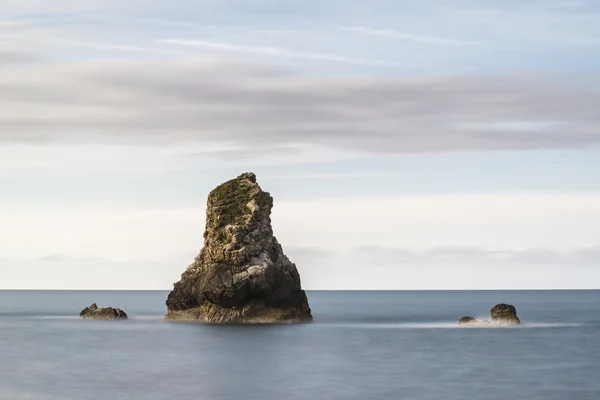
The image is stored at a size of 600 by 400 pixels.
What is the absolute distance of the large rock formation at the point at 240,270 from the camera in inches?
4537

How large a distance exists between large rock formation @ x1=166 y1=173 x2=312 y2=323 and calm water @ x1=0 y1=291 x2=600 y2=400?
132 inches

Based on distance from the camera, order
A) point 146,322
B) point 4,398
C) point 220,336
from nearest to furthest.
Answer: point 4,398
point 220,336
point 146,322

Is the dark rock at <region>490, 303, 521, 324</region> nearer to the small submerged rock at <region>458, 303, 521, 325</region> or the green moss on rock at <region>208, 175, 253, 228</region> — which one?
the small submerged rock at <region>458, 303, 521, 325</region>

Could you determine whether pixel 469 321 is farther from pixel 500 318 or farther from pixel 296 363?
pixel 296 363

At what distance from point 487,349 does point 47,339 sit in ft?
155

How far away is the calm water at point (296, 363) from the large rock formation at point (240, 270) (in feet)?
11.0

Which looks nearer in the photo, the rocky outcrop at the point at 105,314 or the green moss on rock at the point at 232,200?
the green moss on rock at the point at 232,200

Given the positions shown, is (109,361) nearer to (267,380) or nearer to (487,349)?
(267,380)

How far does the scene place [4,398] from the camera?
64000 millimetres

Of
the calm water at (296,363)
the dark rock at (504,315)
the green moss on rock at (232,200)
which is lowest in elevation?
the calm water at (296,363)

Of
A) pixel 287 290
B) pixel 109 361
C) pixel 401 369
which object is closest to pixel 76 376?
pixel 109 361

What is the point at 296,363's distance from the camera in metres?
84.7

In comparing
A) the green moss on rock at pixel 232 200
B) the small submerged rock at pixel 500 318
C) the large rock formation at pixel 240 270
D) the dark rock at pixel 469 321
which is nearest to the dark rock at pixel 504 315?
the small submerged rock at pixel 500 318

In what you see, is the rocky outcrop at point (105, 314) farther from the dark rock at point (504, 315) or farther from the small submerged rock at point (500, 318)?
the dark rock at point (504, 315)
